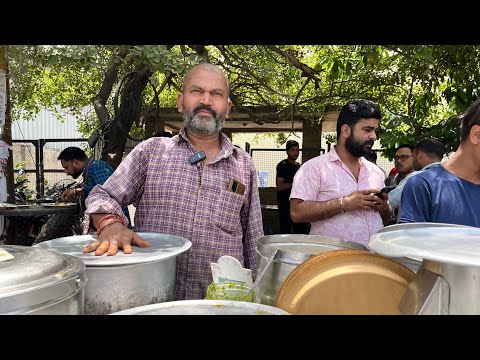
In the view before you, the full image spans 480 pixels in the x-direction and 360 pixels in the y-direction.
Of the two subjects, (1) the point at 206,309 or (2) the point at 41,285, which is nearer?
(2) the point at 41,285

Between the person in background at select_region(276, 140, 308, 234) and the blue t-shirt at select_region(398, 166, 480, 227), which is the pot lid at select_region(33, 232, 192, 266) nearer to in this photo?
the blue t-shirt at select_region(398, 166, 480, 227)

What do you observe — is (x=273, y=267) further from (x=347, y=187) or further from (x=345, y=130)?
(x=345, y=130)

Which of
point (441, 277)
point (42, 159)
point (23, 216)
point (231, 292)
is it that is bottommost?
point (23, 216)

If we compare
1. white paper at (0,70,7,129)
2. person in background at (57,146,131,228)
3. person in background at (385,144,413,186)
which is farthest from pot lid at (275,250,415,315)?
person in background at (385,144,413,186)

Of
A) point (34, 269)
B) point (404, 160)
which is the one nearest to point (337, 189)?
point (34, 269)

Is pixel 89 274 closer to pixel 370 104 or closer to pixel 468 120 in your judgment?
pixel 468 120

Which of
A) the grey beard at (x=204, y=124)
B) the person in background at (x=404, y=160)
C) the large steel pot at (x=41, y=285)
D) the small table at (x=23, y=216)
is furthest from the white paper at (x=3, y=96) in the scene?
the person in background at (x=404, y=160)

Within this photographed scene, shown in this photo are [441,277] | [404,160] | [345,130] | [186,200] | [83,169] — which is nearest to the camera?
[441,277]

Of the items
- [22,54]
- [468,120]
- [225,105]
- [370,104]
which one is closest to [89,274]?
[225,105]

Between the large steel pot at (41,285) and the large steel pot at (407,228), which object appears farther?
the large steel pot at (407,228)

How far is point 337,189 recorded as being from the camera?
2684 mm

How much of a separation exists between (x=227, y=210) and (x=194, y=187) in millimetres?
207

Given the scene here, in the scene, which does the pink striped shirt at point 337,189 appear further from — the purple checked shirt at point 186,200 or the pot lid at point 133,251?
the pot lid at point 133,251

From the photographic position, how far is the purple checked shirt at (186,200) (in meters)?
2.03
